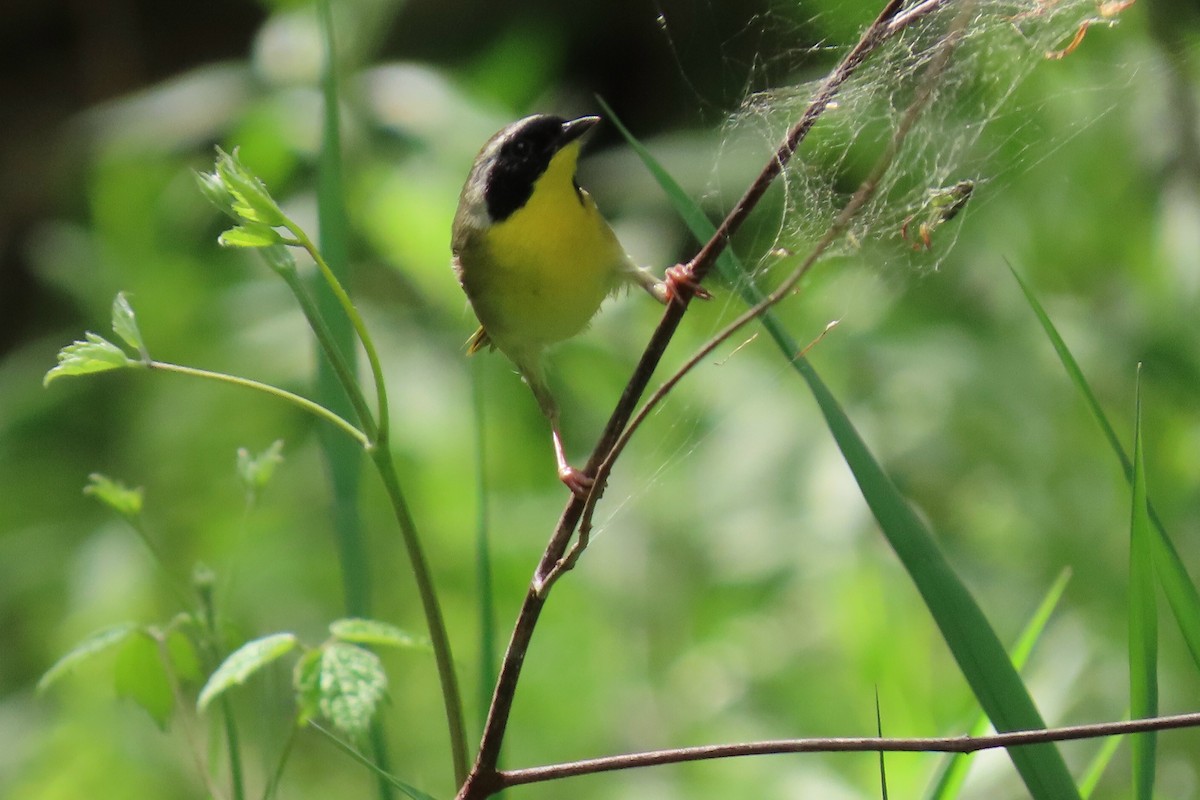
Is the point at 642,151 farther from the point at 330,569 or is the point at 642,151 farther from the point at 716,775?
the point at 330,569

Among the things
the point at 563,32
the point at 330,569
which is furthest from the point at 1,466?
the point at 563,32

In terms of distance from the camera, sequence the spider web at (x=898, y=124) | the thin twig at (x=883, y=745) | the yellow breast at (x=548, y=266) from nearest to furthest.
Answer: the thin twig at (x=883, y=745) < the spider web at (x=898, y=124) < the yellow breast at (x=548, y=266)

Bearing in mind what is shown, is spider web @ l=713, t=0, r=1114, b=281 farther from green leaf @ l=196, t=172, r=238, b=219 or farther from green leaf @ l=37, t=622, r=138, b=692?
green leaf @ l=37, t=622, r=138, b=692

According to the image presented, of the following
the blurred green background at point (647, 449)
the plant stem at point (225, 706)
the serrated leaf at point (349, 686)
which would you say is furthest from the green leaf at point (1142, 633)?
the plant stem at point (225, 706)

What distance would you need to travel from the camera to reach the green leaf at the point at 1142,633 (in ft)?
2.49

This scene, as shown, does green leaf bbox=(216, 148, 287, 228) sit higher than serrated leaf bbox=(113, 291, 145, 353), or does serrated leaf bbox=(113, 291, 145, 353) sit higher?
green leaf bbox=(216, 148, 287, 228)

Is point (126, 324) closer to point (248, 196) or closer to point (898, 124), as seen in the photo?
point (248, 196)

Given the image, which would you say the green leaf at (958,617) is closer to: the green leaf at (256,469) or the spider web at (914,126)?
the spider web at (914,126)

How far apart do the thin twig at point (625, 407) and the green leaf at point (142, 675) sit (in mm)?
370

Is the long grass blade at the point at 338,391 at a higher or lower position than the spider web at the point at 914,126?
lower

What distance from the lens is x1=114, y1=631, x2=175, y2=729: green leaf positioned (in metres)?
0.99

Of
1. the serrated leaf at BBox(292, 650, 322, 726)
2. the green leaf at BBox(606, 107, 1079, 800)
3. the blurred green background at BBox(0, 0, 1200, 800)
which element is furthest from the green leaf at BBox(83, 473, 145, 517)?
the green leaf at BBox(606, 107, 1079, 800)

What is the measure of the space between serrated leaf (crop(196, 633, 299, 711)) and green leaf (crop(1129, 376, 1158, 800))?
55 cm

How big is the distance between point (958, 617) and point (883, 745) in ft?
0.61
